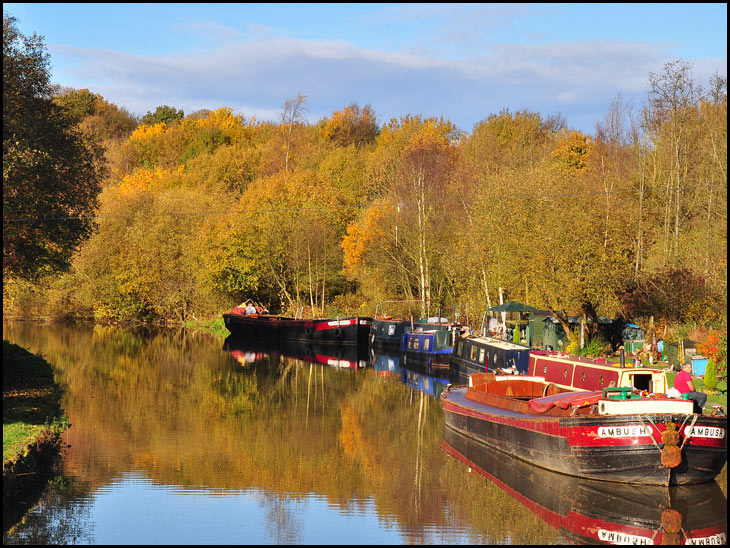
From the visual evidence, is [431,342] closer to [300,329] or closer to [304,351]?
[304,351]

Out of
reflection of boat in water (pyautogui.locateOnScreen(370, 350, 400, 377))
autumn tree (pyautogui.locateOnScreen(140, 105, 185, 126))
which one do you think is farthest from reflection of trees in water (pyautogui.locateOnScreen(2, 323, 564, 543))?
autumn tree (pyautogui.locateOnScreen(140, 105, 185, 126))

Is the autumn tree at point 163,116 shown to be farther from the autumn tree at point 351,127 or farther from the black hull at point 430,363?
the black hull at point 430,363

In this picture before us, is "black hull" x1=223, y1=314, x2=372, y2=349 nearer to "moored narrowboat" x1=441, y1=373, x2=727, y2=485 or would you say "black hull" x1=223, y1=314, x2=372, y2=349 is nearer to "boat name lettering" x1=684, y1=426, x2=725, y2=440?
"moored narrowboat" x1=441, y1=373, x2=727, y2=485

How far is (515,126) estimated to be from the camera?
73875 mm

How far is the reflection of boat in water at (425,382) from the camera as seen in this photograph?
37797 millimetres

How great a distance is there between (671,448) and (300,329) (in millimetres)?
42879

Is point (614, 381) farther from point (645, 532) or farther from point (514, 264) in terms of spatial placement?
point (514, 264)

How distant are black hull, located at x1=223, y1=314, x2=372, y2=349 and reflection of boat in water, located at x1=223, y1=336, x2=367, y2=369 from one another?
1.22ft

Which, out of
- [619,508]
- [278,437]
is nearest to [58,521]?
[278,437]

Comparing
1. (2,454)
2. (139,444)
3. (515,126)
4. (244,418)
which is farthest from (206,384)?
(515,126)

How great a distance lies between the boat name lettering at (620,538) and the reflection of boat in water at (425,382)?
18.9 meters

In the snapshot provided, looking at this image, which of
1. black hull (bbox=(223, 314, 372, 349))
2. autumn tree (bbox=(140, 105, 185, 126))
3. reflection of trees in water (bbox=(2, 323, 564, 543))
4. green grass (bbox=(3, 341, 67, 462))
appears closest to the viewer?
reflection of trees in water (bbox=(2, 323, 564, 543))

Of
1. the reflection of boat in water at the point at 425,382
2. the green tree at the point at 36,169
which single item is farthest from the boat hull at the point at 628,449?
the green tree at the point at 36,169

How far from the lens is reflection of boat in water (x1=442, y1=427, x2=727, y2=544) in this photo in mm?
16375
